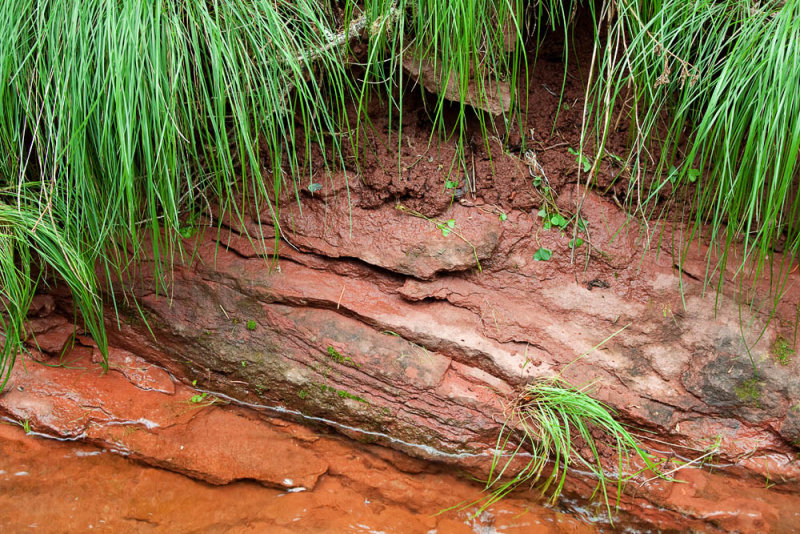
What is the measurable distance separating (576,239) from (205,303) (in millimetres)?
1528

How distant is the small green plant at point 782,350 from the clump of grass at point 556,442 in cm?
62

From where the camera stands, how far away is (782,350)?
236 cm

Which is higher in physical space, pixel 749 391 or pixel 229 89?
pixel 229 89

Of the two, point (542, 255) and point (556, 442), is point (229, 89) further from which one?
Result: point (556, 442)

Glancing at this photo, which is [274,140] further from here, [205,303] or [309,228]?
[205,303]

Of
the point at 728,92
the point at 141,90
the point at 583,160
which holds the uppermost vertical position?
the point at 728,92

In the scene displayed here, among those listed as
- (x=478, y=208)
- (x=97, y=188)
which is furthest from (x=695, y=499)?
(x=97, y=188)

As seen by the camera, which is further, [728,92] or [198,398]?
[198,398]

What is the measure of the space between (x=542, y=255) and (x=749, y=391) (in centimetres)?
91

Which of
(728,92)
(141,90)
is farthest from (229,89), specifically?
(728,92)

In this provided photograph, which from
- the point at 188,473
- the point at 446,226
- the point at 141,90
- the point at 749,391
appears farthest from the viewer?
the point at 446,226

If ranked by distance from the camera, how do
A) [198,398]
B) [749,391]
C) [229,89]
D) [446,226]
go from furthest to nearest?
1. [446,226]
2. [198,398]
3. [749,391]
4. [229,89]

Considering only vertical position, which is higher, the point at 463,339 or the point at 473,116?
the point at 473,116

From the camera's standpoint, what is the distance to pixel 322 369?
2.43 metres
